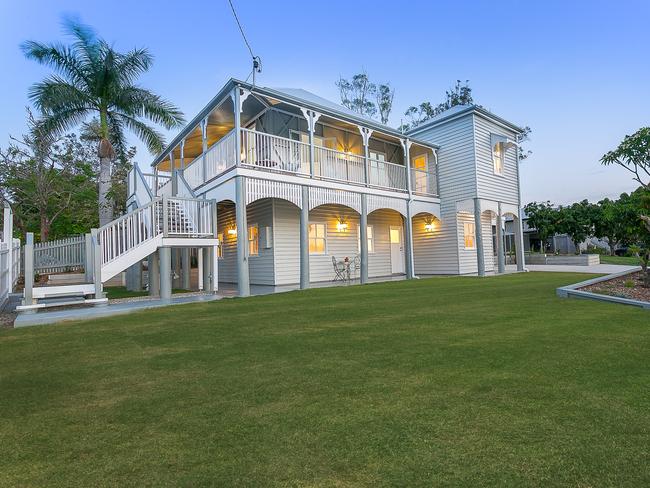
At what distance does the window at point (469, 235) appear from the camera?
17.0 m

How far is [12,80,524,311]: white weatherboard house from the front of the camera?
31.1 ft

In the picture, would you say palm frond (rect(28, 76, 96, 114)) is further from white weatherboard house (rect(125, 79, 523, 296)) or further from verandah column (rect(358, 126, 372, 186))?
verandah column (rect(358, 126, 372, 186))

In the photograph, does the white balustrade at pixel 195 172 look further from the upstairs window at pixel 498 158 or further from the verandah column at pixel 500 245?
the upstairs window at pixel 498 158

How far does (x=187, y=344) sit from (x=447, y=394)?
330 centimetres

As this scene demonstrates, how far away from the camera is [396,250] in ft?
56.5

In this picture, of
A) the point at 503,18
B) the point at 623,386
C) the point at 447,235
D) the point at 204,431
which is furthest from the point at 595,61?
the point at 204,431

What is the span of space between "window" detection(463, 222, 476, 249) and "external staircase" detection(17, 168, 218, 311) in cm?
1150

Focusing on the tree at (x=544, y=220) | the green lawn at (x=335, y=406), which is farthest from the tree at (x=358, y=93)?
the green lawn at (x=335, y=406)

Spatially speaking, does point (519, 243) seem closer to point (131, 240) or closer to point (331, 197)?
point (331, 197)

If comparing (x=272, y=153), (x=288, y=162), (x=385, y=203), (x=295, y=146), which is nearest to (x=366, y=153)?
(x=385, y=203)

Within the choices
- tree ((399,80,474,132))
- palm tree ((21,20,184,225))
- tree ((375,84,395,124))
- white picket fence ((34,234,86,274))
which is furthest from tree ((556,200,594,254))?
white picket fence ((34,234,86,274))

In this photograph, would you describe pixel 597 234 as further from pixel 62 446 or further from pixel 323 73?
pixel 62 446

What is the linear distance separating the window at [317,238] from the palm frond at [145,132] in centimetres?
905

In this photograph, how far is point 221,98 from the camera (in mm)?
11328
